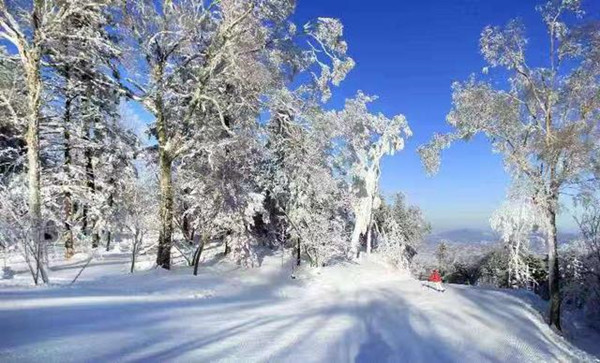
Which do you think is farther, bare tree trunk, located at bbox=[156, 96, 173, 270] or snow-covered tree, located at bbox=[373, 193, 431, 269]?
snow-covered tree, located at bbox=[373, 193, 431, 269]

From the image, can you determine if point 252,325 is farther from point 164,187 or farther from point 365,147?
point 365,147

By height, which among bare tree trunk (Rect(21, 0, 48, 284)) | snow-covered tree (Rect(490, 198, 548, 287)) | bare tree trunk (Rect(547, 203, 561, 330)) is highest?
bare tree trunk (Rect(21, 0, 48, 284))

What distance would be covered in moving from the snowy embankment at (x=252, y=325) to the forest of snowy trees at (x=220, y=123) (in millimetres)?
2205

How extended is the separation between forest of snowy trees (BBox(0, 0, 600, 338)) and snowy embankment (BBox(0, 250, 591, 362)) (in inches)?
86.8

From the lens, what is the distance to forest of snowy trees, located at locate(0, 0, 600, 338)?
42.3ft

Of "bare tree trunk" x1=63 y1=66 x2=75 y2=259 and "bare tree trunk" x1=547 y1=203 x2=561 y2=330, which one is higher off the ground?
"bare tree trunk" x1=63 y1=66 x2=75 y2=259

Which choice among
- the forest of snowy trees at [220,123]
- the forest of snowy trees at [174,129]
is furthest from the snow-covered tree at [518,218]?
the forest of snowy trees at [174,129]

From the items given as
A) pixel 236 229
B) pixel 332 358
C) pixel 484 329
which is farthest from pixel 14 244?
pixel 484 329

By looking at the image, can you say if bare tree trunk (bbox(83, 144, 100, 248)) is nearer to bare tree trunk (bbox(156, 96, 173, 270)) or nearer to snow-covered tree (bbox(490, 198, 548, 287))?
bare tree trunk (bbox(156, 96, 173, 270))

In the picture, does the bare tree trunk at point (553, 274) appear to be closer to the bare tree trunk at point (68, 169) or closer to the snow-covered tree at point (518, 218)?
the snow-covered tree at point (518, 218)

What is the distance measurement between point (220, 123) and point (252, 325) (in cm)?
1117

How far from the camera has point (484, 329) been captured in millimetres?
10562

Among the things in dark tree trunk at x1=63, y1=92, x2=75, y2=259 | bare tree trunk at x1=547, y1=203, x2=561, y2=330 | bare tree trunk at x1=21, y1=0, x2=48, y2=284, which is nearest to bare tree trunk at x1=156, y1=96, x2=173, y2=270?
bare tree trunk at x1=21, y1=0, x2=48, y2=284

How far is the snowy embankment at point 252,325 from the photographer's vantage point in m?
5.30
